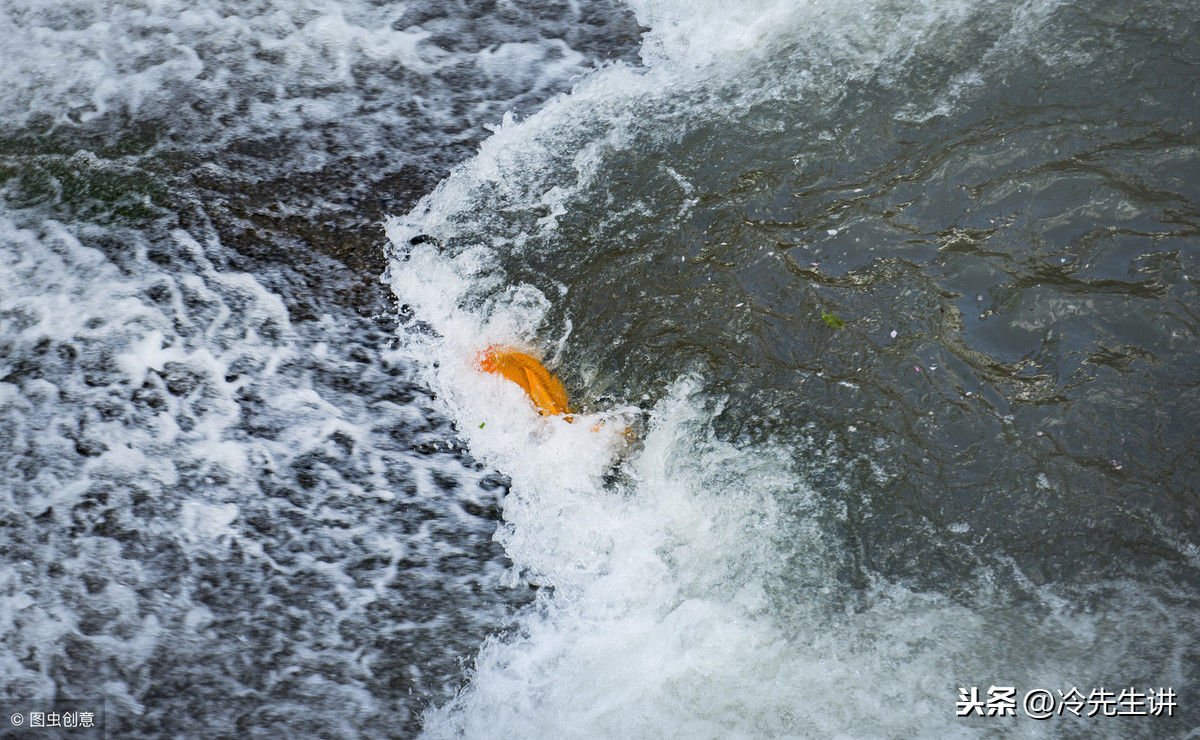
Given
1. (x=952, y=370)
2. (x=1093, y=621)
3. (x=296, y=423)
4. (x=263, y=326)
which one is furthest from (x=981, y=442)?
(x=263, y=326)

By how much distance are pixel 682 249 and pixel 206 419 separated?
7.89 feet

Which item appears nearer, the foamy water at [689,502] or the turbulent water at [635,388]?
the foamy water at [689,502]

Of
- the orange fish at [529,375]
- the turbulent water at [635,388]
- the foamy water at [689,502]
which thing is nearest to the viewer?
the foamy water at [689,502]

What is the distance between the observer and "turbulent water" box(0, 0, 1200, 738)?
3045 millimetres

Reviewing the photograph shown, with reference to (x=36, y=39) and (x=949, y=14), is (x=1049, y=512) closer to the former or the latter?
(x=949, y=14)

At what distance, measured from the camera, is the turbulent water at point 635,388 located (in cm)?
304

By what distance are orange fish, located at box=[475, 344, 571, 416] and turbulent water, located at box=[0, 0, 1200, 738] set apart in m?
0.06

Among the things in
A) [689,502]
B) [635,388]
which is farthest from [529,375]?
[689,502]

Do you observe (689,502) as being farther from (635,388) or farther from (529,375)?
(529,375)

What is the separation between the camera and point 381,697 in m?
3.29

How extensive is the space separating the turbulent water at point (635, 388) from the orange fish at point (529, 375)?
0.06 m

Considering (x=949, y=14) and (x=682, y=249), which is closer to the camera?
(x=682, y=249)

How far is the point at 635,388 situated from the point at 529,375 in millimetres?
496

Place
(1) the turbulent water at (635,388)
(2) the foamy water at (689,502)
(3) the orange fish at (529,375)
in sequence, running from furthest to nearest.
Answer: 1. (3) the orange fish at (529,375)
2. (1) the turbulent water at (635,388)
3. (2) the foamy water at (689,502)
